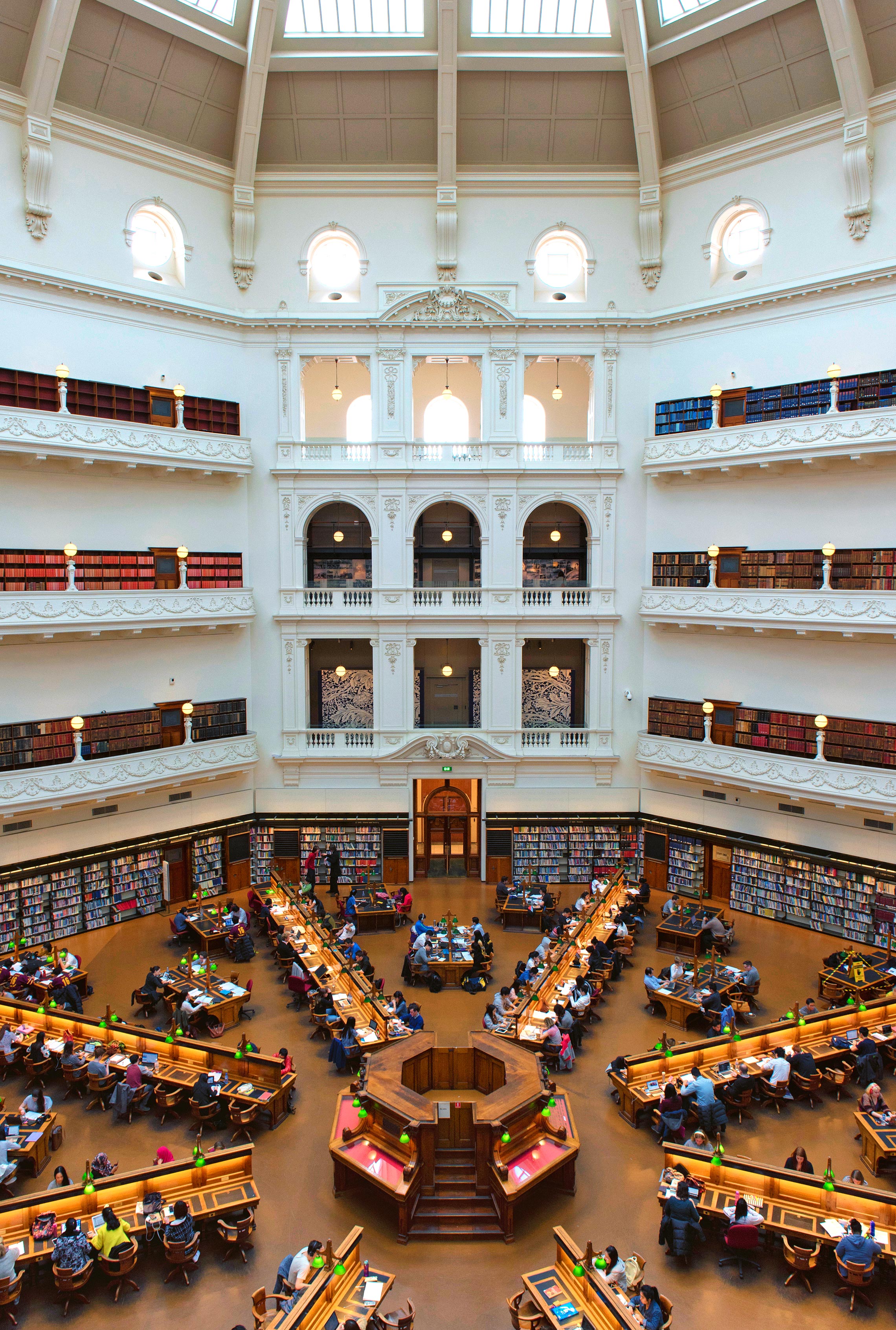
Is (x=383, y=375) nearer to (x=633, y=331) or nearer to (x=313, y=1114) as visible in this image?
(x=633, y=331)

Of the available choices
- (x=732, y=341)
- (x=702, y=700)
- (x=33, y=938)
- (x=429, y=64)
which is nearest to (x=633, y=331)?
(x=732, y=341)

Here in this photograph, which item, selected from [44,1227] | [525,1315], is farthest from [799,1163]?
[44,1227]

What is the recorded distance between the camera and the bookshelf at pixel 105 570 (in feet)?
53.1

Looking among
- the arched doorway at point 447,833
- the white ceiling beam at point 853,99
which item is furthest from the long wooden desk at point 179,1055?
the white ceiling beam at point 853,99

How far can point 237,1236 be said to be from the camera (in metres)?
9.21

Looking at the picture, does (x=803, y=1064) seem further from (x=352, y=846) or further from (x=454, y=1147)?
(x=352, y=846)

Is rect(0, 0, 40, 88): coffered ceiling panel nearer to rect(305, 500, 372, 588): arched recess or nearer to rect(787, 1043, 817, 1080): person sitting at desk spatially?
rect(305, 500, 372, 588): arched recess

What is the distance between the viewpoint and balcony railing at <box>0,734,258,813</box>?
1566cm

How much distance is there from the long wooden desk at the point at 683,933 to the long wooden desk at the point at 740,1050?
3.26 meters

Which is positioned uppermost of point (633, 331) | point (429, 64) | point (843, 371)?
point (429, 64)

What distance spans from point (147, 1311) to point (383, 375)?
17.5 metres

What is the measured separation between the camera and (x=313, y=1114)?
469 inches

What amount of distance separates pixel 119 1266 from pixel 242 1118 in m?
2.62

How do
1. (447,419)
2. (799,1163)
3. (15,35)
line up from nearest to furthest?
1. (799,1163)
2. (15,35)
3. (447,419)
